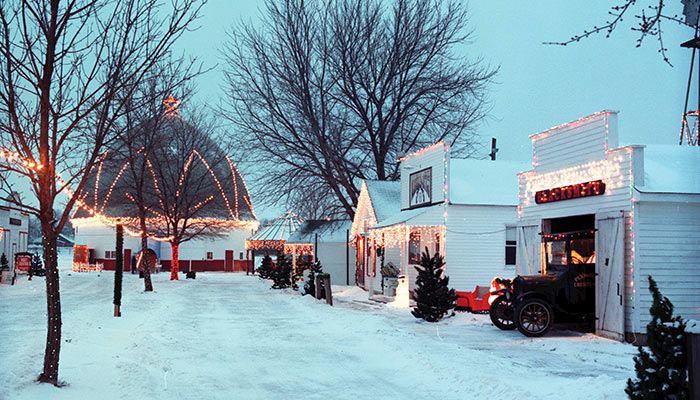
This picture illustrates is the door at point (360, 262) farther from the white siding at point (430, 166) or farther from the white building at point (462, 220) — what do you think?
the white building at point (462, 220)

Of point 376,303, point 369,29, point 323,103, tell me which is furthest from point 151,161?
point 376,303

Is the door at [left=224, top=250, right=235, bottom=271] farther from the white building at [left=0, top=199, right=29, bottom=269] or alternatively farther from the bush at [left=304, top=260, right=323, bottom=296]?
the bush at [left=304, top=260, right=323, bottom=296]

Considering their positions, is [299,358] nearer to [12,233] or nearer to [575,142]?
[575,142]

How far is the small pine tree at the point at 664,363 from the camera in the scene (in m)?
6.56

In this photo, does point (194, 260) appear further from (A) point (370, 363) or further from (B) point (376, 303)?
(A) point (370, 363)

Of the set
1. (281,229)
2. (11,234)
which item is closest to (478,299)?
(281,229)

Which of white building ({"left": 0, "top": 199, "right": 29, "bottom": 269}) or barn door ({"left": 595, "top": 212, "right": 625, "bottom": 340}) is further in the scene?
white building ({"left": 0, "top": 199, "right": 29, "bottom": 269})

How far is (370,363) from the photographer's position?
12.6 metres

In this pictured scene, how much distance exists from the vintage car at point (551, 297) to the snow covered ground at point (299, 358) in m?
0.43

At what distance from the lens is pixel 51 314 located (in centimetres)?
1009

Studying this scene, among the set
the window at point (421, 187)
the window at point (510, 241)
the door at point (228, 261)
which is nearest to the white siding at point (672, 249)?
the window at point (510, 241)

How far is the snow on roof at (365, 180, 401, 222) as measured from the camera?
111 feet

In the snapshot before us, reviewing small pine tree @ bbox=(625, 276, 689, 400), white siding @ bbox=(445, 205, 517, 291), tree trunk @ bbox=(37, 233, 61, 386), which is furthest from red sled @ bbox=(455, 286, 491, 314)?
small pine tree @ bbox=(625, 276, 689, 400)

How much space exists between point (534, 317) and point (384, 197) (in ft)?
60.3
